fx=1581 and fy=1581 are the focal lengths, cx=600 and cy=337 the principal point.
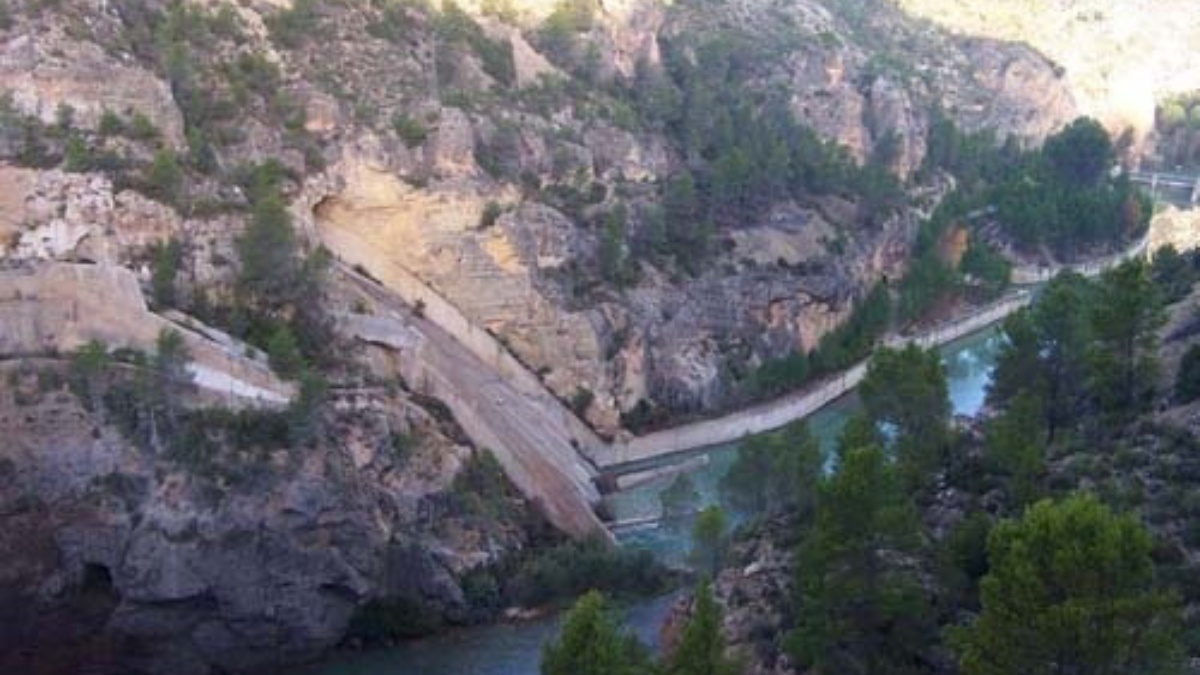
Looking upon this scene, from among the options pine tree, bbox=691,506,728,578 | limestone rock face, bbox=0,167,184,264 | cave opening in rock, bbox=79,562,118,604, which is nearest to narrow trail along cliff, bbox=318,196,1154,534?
limestone rock face, bbox=0,167,184,264

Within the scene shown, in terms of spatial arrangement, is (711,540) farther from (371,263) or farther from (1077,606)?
(371,263)

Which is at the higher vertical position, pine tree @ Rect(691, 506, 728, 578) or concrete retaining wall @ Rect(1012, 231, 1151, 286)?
concrete retaining wall @ Rect(1012, 231, 1151, 286)

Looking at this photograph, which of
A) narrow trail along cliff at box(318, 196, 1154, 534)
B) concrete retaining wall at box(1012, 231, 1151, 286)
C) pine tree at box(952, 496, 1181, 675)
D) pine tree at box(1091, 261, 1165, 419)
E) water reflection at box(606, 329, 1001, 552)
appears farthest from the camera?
concrete retaining wall at box(1012, 231, 1151, 286)

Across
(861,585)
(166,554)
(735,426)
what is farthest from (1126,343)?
(735,426)

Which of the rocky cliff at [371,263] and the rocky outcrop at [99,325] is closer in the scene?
the rocky cliff at [371,263]

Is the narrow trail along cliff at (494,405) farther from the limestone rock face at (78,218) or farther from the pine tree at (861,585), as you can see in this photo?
the pine tree at (861,585)

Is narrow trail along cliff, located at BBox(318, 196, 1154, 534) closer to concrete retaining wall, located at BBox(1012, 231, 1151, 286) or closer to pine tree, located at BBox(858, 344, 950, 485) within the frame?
pine tree, located at BBox(858, 344, 950, 485)

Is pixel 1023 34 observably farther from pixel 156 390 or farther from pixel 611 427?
pixel 156 390

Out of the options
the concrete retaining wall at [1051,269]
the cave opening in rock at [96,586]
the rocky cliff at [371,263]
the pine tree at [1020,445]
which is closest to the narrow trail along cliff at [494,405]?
the rocky cliff at [371,263]

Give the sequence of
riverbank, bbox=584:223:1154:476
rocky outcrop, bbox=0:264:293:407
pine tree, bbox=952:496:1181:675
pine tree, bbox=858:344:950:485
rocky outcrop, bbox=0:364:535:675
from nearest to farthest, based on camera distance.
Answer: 1. pine tree, bbox=952:496:1181:675
2. pine tree, bbox=858:344:950:485
3. rocky outcrop, bbox=0:364:535:675
4. rocky outcrop, bbox=0:264:293:407
5. riverbank, bbox=584:223:1154:476
